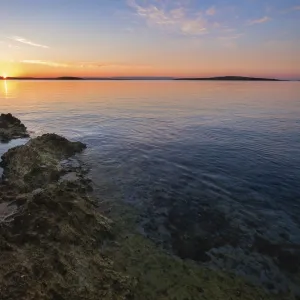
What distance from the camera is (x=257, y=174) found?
21609mm

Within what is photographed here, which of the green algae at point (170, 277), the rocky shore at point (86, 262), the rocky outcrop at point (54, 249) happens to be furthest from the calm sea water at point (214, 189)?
the rocky outcrop at point (54, 249)

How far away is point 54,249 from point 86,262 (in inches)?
47.9

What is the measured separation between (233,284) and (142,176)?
Answer: 11842 millimetres

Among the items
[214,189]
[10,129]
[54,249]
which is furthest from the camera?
[10,129]

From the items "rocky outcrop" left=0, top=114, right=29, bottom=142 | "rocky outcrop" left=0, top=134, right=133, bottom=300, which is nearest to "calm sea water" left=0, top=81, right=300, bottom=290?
"rocky outcrop" left=0, top=114, right=29, bottom=142

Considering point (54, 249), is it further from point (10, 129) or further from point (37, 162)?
point (10, 129)

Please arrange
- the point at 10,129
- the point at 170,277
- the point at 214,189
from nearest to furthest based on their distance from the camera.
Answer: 1. the point at 170,277
2. the point at 214,189
3. the point at 10,129

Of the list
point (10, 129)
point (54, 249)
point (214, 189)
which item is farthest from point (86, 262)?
point (10, 129)

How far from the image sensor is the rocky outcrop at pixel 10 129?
34269mm

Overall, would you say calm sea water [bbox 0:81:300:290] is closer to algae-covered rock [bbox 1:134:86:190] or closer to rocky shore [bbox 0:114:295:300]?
rocky shore [bbox 0:114:295:300]

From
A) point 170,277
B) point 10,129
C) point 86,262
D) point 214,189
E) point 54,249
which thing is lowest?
point 10,129

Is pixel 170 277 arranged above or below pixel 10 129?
above

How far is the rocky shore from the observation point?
876 cm

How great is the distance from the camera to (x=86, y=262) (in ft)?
33.7
